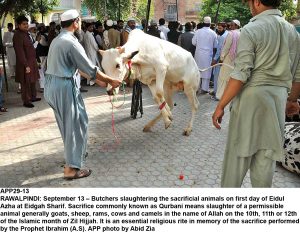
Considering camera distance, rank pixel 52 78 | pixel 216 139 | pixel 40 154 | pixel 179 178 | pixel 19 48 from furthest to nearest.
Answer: pixel 19 48 → pixel 216 139 → pixel 40 154 → pixel 179 178 → pixel 52 78

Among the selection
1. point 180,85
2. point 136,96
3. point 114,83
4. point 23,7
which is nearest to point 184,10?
point 23,7

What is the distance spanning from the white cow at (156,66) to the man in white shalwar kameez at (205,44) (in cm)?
283

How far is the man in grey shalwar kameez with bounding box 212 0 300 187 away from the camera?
2346mm

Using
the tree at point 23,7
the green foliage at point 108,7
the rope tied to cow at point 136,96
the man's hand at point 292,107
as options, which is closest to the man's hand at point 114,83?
the man's hand at point 292,107

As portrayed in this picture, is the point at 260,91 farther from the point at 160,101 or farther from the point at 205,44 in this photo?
the point at 205,44

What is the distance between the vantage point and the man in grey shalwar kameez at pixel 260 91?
7.70 ft

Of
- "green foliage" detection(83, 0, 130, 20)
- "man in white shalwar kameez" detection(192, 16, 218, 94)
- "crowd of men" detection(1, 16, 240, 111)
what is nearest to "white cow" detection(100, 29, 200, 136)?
"crowd of men" detection(1, 16, 240, 111)

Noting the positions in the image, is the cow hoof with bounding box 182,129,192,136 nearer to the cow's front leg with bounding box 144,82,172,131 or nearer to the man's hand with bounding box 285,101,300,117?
the cow's front leg with bounding box 144,82,172,131
